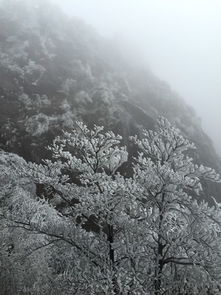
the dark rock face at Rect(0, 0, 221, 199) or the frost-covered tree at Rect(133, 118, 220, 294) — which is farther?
the dark rock face at Rect(0, 0, 221, 199)

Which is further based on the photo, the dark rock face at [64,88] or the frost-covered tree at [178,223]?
the dark rock face at [64,88]

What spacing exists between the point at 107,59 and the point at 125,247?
137 metres

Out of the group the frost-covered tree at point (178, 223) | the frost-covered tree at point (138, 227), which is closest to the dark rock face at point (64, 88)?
the frost-covered tree at point (138, 227)

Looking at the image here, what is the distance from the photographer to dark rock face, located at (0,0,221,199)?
9188cm

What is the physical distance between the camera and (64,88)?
111 m

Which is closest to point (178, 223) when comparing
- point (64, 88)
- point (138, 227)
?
point (138, 227)

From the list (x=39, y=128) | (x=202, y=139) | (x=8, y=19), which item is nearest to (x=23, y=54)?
(x=8, y=19)

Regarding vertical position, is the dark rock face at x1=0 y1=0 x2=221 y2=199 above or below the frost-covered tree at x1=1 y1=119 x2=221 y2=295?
below

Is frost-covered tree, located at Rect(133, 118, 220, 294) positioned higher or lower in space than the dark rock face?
higher

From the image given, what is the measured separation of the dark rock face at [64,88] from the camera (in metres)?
91.9

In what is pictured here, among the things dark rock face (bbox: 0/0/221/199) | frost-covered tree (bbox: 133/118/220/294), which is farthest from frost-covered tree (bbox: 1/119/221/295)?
dark rock face (bbox: 0/0/221/199)

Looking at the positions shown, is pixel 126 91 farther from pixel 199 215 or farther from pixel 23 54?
pixel 199 215

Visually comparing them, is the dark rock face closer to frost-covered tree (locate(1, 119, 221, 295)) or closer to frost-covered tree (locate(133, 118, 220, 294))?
frost-covered tree (locate(1, 119, 221, 295))

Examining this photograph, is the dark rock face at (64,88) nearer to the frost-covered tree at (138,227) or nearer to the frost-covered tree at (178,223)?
the frost-covered tree at (138,227)
